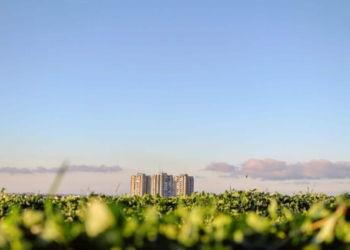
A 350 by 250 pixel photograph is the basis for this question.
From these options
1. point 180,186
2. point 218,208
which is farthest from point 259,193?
point 180,186

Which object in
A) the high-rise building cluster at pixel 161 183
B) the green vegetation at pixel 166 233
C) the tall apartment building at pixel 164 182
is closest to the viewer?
the green vegetation at pixel 166 233

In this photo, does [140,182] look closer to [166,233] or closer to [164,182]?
[164,182]

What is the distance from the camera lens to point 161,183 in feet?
281

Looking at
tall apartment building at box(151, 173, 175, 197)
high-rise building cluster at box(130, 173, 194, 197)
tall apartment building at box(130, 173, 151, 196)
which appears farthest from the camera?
tall apartment building at box(151, 173, 175, 197)

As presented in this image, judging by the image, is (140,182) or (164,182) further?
(164,182)

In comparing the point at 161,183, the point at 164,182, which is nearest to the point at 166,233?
the point at 161,183

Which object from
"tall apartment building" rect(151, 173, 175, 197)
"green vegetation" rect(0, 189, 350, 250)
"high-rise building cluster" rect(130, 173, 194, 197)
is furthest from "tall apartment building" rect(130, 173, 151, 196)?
"green vegetation" rect(0, 189, 350, 250)

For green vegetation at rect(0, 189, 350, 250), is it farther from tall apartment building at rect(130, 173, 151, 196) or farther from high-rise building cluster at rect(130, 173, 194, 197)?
tall apartment building at rect(130, 173, 151, 196)

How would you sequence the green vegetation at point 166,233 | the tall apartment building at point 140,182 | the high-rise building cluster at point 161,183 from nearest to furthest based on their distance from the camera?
the green vegetation at point 166,233
the high-rise building cluster at point 161,183
the tall apartment building at point 140,182

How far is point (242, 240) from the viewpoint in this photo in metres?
2.45

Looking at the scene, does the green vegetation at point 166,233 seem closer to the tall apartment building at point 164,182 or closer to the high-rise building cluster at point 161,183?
the high-rise building cluster at point 161,183

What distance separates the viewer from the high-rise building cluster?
75312 millimetres

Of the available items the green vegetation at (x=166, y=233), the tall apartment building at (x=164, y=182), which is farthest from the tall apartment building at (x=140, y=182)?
the green vegetation at (x=166, y=233)

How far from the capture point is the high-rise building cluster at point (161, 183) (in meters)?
75.3
